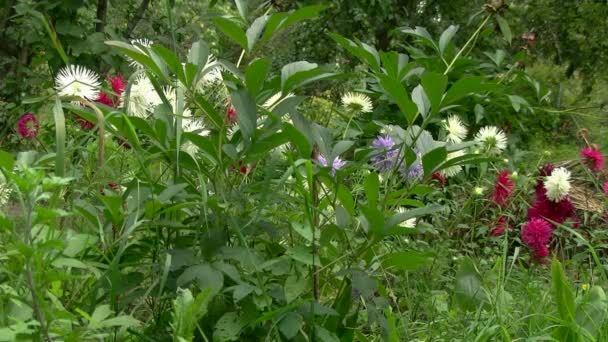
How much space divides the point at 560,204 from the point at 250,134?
1.29m

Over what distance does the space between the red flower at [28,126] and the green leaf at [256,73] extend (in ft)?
5.32

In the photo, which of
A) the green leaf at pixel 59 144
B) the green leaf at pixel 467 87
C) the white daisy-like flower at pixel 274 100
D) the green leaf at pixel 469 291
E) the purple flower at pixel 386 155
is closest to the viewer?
the green leaf at pixel 59 144

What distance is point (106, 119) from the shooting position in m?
1.62

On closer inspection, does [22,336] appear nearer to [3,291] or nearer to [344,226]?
[3,291]

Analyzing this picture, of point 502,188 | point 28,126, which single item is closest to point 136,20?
point 28,126

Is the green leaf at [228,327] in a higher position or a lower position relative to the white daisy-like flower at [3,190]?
lower

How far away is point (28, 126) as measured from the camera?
3125mm

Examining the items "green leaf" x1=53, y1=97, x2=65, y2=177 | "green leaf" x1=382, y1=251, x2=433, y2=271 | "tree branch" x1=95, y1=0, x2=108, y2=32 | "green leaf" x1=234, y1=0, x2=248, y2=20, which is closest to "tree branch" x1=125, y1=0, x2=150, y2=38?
"tree branch" x1=95, y1=0, x2=108, y2=32

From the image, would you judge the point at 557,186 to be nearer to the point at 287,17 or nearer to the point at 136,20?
the point at 287,17

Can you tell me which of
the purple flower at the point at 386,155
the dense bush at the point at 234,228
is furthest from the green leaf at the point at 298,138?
the purple flower at the point at 386,155

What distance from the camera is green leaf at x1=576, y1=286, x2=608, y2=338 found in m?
1.99

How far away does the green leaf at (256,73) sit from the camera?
5.17ft

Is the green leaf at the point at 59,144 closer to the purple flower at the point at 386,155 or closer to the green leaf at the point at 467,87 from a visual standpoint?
the green leaf at the point at 467,87

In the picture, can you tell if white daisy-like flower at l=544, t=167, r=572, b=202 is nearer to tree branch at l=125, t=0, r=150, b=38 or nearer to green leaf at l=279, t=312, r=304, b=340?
green leaf at l=279, t=312, r=304, b=340
